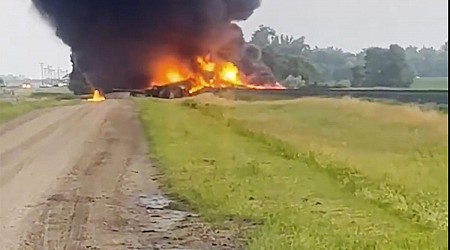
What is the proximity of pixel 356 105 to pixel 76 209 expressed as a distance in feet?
6.10

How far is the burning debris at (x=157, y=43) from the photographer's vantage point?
591 inches

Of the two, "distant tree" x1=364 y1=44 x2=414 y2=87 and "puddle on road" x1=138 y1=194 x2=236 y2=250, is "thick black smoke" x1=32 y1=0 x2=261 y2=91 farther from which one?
"distant tree" x1=364 y1=44 x2=414 y2=87

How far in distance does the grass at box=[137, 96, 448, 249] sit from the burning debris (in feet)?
28.4

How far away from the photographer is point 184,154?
18.5 ft

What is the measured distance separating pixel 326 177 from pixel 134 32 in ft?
42.1

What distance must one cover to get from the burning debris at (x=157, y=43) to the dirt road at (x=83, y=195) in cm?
713

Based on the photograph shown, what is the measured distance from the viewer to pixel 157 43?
1717 cm

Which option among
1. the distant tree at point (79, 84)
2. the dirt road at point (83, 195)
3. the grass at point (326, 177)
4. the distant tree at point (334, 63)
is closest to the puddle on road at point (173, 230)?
the dirt road at point (83, 195)

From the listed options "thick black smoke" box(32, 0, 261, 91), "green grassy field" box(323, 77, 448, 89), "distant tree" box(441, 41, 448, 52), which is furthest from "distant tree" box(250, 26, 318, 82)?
"thick black smoke" box(32, 0, 261, 91)

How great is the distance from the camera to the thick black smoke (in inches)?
588

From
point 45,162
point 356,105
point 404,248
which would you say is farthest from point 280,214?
point 45,162

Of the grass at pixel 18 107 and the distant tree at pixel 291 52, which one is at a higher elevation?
the distant tree at pixel 291 52

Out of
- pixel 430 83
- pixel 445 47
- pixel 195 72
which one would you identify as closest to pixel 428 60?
pixel 430 83

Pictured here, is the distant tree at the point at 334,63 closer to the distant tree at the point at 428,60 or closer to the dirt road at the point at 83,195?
the distant tree at the point at 428,60
